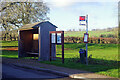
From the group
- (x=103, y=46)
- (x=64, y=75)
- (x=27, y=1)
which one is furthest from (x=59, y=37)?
(x=103, y=46)

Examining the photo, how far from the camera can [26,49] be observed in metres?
19.6

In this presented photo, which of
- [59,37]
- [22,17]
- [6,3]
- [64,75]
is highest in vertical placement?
[6,3]

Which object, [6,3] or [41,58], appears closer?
[41,58]

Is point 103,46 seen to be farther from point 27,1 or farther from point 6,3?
point 6,3

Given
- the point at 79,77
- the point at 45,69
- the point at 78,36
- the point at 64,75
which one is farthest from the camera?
the point at 78,36

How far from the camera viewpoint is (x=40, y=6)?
30.5 meters

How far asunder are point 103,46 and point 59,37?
2345 cm

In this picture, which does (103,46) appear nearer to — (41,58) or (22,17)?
(22,17)

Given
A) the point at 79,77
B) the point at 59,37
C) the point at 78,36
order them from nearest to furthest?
the point at 79,77 < the point at 59,37 < the point at 78,36

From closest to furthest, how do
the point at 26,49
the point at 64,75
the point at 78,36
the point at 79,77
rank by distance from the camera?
the point at 79,77 → the point at 64,75 → the point at 26,49 → the point at 78,36

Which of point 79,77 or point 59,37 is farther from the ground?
point 59,37

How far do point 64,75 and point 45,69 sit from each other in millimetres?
1857

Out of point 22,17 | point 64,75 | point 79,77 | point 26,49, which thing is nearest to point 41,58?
point 26,49

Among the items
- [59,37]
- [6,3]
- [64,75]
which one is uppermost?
[6,3]
